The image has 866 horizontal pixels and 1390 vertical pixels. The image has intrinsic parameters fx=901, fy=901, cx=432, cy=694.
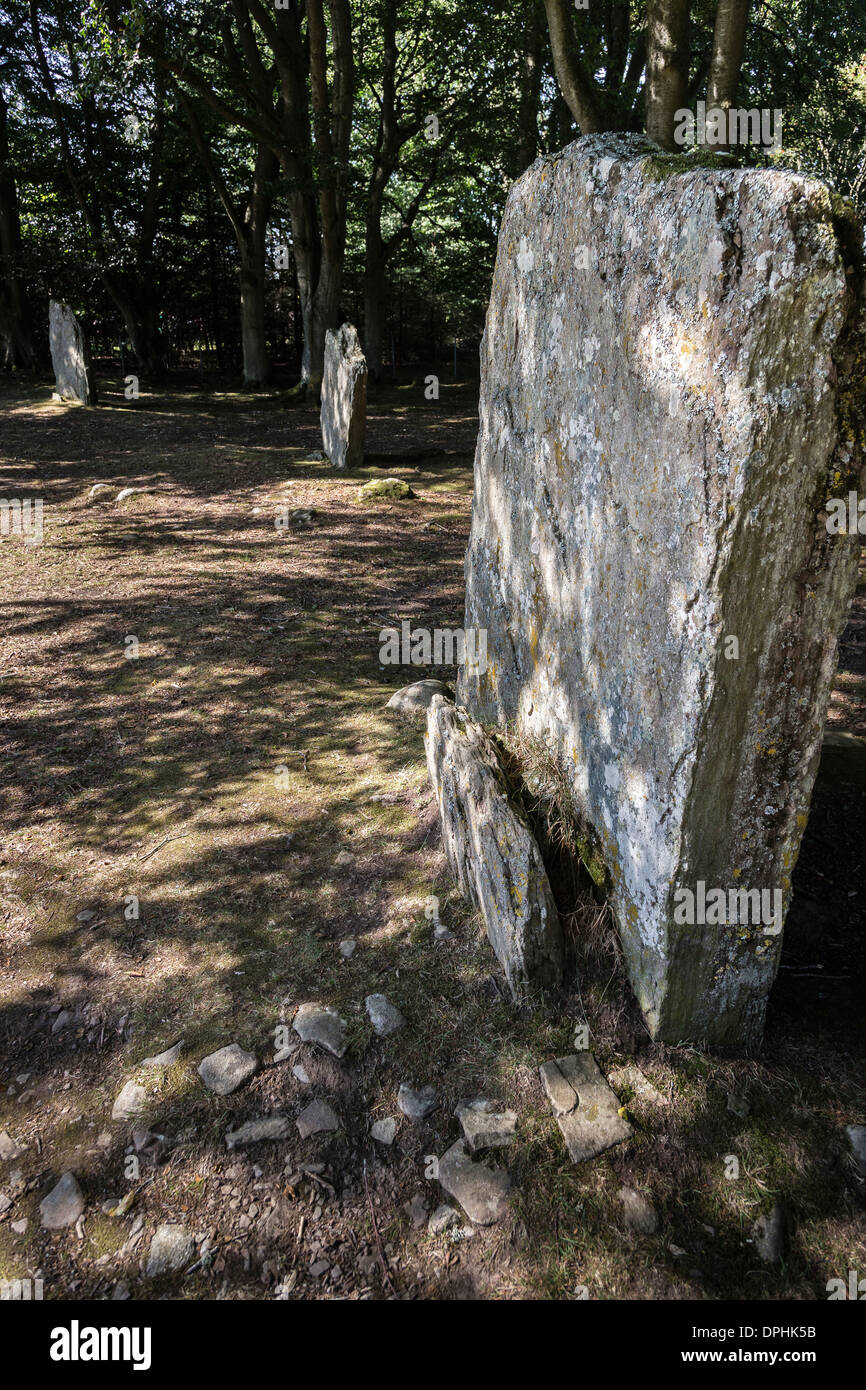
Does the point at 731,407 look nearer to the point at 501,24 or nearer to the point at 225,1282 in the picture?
the point at 225,1282

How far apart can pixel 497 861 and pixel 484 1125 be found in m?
1.00

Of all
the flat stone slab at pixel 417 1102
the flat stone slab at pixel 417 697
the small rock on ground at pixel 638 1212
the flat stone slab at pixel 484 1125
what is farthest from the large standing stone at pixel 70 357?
the small rock on ground at pixel 638 1212

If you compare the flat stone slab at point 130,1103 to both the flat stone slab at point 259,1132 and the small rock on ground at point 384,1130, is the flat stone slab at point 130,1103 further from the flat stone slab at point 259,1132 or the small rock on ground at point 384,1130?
the small rock on ground at point 384,1130

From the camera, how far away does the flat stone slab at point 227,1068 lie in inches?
133

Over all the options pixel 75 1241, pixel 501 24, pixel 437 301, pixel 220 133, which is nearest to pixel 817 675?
pixel 75 1241

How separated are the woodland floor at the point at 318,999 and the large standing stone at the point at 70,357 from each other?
1040 cm

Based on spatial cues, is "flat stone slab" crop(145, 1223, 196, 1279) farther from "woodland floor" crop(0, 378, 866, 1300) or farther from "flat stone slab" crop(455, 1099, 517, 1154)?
"flat stone slab" crop(455, 1099, 517, 1154)

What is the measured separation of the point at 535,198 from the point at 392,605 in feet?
13.9

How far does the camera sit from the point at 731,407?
265 cm

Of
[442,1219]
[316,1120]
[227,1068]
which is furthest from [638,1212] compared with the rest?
[227,1068]

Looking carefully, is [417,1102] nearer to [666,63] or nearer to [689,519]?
[689,519]

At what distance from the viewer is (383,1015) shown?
11.9 feet

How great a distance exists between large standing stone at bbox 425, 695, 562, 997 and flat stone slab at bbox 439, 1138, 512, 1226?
2.33ft

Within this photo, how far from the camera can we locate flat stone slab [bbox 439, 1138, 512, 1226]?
2959 millimetres
